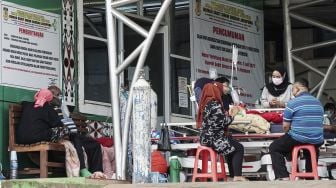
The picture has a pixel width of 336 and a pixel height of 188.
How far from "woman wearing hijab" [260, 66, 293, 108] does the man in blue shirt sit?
2.38m

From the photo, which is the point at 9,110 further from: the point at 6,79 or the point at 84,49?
the point at 84,49

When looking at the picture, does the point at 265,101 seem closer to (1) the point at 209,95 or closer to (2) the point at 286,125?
(1) the point at 209,95

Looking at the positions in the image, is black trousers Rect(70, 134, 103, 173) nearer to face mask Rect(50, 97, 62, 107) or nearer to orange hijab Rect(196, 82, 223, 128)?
face mask Rect(50, 97, 62, 107)

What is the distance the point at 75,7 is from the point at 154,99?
2.04 metres

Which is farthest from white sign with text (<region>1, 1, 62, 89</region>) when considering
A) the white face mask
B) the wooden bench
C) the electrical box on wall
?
the electrical box on wall

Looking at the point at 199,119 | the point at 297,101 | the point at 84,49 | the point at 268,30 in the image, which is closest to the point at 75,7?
the point at 84,49

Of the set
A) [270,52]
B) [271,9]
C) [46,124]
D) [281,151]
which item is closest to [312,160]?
[281,151]

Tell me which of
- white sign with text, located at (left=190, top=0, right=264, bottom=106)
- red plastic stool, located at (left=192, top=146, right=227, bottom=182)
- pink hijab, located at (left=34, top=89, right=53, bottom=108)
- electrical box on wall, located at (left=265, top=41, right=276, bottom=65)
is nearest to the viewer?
red plastic stool, located at (left=192, top=146, right=227, bottom=182)

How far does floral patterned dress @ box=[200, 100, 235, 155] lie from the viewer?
1231 cm

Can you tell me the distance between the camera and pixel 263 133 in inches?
506

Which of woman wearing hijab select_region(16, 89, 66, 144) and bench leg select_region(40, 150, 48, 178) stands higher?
woman wearing hijab select_region(16, 89, 66, 144)

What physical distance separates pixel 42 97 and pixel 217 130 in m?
2.64

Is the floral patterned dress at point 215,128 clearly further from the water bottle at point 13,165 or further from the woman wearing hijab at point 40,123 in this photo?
the water bottle at point 13,165

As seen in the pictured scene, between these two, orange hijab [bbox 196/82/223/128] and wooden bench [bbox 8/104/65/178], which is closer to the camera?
orange hijab [bbox 196/82/223/128]
